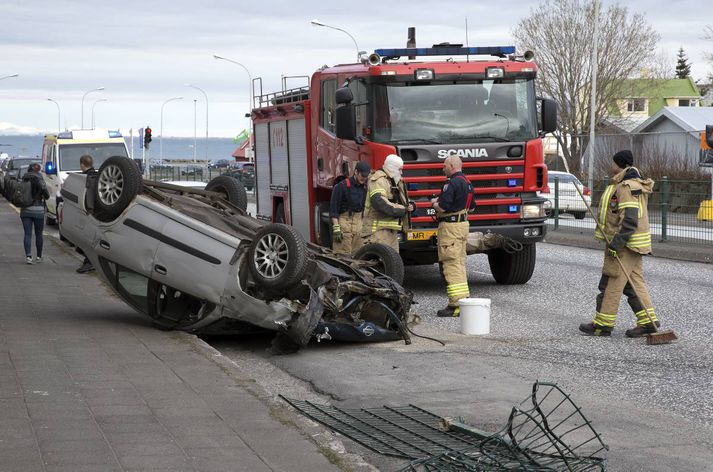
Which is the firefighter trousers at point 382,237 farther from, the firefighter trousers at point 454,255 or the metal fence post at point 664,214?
the metal fence post at point 664,214

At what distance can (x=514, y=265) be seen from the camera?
1617cm

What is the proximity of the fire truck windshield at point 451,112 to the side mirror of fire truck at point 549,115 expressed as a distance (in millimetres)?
269

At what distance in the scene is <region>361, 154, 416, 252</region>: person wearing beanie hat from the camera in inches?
527

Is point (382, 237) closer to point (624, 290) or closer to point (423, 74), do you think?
point (423, 74)

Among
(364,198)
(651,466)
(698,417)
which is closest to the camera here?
(651,466)

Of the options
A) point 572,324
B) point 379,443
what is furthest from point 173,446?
point 572,324

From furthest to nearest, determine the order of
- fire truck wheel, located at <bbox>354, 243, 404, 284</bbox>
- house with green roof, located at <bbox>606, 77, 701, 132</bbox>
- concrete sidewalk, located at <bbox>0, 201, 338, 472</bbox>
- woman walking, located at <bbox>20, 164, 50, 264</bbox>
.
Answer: house with green roof, located at <bbox>606, 77, 701, 132</bbox>, woman walking, located at <bbox>20, 164, 50, 264</bbox>, fire truck wheel, located at <bbox>354, 243, 404, 284</bbox>, concrete sidewalk, located at <bbox>0, 201, 338, 472</bbox>

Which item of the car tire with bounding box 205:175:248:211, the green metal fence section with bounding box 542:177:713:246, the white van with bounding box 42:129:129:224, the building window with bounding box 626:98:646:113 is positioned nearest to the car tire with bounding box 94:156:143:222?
the car tire with bounding box 205:175:248:211

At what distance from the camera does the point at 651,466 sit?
6391 mm

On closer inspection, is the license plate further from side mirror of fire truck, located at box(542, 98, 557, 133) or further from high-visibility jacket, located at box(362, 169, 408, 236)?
side mirror of fire truck, located at box(542, 98, 557, 133)

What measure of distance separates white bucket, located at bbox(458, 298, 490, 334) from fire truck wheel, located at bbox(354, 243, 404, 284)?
0.72 meters

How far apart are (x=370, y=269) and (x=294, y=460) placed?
18.4 feet

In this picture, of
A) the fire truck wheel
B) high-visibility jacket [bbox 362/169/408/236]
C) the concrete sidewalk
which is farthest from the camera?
high-visibility jacket [bbox 362/169/408/236]

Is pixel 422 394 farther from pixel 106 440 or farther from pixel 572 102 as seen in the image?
pixel 572 102
